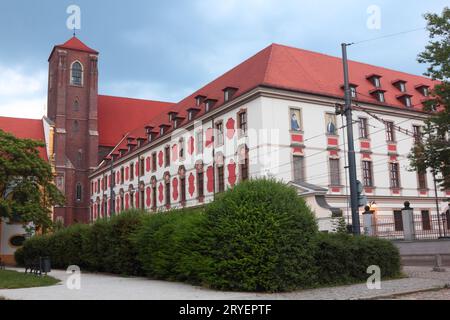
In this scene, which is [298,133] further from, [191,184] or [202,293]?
[202,293]

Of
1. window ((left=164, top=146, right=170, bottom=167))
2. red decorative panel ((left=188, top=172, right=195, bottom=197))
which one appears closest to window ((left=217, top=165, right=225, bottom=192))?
red decorative panel ((left=188, top=172, right=195, bottom=197))

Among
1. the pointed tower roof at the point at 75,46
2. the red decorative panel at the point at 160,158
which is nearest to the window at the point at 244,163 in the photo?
the red decorative panel at the point at 160,158

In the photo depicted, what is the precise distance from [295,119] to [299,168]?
351cm

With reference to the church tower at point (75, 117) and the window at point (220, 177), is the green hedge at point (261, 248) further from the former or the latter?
the church tower at point (75, 117)

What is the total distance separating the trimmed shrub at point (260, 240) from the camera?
43.9 feet

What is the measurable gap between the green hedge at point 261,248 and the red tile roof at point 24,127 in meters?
47.3

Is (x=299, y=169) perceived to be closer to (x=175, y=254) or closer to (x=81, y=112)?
(x=175, y=254)

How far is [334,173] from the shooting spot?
118 feet

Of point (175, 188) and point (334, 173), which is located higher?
point (175, 188)

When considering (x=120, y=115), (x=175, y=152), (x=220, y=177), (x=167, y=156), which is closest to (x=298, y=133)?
(x=220, y=177)

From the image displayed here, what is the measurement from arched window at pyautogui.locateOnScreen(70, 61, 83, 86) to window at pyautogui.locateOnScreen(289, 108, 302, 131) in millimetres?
42599

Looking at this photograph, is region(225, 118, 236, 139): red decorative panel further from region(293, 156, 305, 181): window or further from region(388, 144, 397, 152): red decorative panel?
region(388, 144, 397, 152): red decorative panel

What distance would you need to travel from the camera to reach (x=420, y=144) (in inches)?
984
